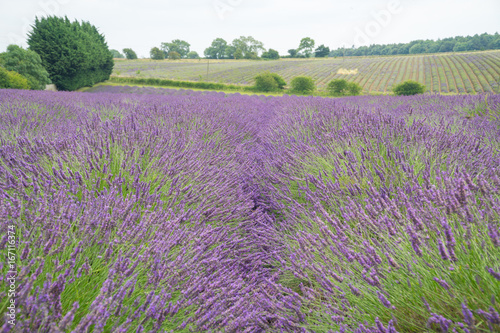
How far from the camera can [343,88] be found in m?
25.6

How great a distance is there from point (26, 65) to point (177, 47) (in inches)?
2800

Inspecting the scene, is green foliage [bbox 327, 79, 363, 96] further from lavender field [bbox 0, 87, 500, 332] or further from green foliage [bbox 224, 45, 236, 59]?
green foliage [bbox 224, 45, 236, 59]

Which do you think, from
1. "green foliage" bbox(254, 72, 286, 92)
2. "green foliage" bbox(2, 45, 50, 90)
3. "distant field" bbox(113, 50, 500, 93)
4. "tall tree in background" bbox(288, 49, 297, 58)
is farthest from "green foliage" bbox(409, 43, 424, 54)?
"green foliage" bbox(2, 45, 50, 90)

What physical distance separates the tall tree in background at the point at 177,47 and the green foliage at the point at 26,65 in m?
66.2

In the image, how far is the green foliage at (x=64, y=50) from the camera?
21.4 m

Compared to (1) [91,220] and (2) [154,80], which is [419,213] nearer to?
(1) [91,220]

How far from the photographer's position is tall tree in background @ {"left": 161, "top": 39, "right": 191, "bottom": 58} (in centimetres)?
8019

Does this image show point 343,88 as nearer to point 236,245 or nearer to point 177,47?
point 236,245

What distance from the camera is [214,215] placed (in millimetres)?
1948

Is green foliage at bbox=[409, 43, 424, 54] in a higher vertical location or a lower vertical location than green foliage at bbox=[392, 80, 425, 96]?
higher

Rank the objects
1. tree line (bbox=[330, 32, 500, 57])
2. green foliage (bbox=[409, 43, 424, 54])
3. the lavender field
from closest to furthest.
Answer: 1. the lavender field
2. tree line (bbox=[330, 32, 500, 57])
3. green foliage (bbox=[409, 43, 424, 54])

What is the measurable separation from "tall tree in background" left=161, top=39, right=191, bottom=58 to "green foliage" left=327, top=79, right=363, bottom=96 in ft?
220

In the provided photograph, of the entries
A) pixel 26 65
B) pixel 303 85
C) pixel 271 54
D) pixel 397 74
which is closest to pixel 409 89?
pixel 303 85

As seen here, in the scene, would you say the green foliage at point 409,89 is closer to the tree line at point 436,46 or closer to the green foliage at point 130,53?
the tree line at point 436,46
